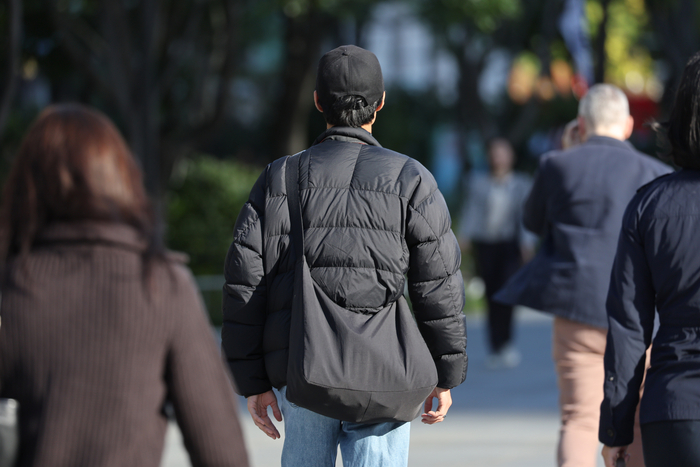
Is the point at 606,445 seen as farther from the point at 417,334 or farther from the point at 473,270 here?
the point at 473,270

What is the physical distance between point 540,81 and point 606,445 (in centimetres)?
1329

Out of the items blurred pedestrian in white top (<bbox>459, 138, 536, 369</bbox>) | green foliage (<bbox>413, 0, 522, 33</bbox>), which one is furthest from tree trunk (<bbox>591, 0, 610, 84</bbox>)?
blurred pedestrian in white top (<bbox>459, 138, 536, 369</bbox>)

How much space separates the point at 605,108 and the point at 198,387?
2.78 metres

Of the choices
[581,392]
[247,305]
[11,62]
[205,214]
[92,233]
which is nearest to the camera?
[92,233]

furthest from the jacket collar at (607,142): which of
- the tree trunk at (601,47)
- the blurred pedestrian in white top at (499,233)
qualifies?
the tree trunk at (601,47)

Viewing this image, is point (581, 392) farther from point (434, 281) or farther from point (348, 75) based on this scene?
point (348, 75)

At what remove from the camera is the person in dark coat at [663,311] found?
8.16 feet

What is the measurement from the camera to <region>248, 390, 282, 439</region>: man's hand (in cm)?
291

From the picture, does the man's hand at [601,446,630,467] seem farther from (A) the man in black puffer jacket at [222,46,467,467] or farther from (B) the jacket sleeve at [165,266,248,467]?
(B) the jacket sleeve at [165,266,248,467]

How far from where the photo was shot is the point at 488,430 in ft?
20.8

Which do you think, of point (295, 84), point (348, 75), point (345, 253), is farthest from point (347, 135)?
point (295, 84)

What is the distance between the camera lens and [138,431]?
6.22 ft

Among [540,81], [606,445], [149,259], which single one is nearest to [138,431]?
[149,259]

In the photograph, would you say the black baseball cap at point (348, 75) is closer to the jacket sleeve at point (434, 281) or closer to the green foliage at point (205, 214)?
the jacket sleeve at point (434, 281)
